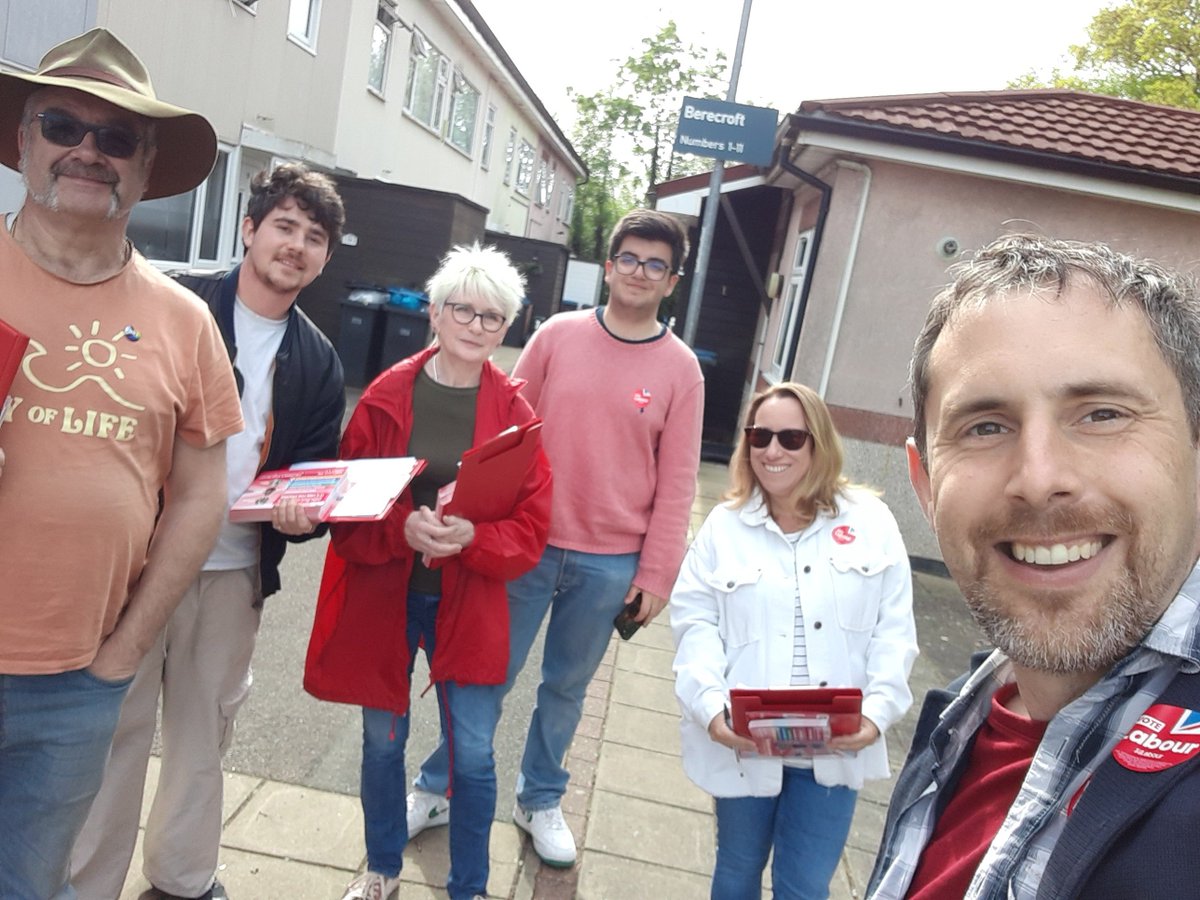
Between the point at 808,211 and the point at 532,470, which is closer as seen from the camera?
the point at 532,470

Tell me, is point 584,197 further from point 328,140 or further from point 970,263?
point 970,263

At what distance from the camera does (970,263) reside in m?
1.38

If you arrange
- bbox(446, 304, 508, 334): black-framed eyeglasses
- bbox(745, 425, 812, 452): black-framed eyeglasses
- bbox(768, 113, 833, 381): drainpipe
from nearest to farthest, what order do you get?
1. bbox(745, 425, 812, 452): black-framed eyeglasses
2. bbox(446, 304, 508, 334): black-framed eyeglasses
3. bbox(768, 113, 833, 381): drainpipe

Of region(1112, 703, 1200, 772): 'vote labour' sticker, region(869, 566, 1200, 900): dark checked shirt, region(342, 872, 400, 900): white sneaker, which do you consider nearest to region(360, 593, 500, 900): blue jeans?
region(342, 872, 400, 900): white sneaker

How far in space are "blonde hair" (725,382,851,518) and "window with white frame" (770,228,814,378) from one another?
21.7 feet

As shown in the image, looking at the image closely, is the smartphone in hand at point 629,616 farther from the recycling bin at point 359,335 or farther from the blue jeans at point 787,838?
the recycling bin at point 359,335

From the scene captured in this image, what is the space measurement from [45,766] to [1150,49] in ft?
104

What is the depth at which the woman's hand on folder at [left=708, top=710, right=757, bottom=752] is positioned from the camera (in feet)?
8.02

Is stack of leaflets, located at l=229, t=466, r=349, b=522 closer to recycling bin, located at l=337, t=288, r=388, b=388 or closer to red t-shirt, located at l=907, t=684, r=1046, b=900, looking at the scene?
red t-shirt, located at l=907, t=684, r=1046, b=900

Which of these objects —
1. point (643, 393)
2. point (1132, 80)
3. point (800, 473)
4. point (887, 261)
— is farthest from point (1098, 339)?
point (1132, 80)

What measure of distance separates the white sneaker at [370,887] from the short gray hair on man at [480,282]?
1.85m

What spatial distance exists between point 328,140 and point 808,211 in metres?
8.45

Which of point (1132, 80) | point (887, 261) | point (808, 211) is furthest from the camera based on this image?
point (1132, 80)

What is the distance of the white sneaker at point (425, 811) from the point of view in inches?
133
